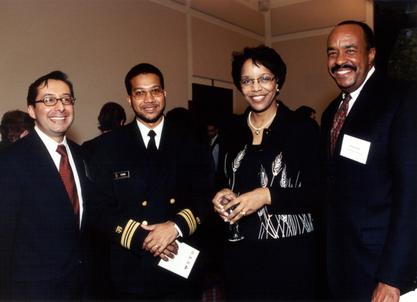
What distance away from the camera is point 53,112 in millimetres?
1980

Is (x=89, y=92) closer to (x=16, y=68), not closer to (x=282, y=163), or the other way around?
(x=16, y=68)

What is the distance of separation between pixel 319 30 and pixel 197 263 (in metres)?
7.32

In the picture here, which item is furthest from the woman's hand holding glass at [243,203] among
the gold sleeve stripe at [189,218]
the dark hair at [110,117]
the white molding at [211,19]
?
the white molding at [211,19]

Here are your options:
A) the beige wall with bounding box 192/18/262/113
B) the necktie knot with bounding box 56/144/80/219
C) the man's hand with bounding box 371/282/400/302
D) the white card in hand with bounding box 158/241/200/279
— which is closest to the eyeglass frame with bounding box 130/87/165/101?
the necktie knot with bounding box 56/144/80/219

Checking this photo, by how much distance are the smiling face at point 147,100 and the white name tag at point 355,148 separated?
903 mm

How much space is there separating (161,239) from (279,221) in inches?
22.0

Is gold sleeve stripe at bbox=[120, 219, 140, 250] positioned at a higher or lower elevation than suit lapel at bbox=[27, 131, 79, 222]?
lower

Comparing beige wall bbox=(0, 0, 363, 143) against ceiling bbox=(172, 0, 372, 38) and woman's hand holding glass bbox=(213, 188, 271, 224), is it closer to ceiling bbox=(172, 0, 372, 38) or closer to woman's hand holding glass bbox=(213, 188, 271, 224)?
ceiling bbox=(172, 0, 372, 38)

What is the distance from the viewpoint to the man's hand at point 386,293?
154 centimetres

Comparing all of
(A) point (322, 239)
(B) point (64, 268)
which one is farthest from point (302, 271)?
(B) point (64, 268)

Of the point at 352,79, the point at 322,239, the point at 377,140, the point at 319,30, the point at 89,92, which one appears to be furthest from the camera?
the point at 319,30

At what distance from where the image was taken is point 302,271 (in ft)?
6.26

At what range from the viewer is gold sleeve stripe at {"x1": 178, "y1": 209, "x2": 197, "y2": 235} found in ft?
6.46

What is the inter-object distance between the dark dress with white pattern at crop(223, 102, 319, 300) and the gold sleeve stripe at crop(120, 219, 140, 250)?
47 centimetres
